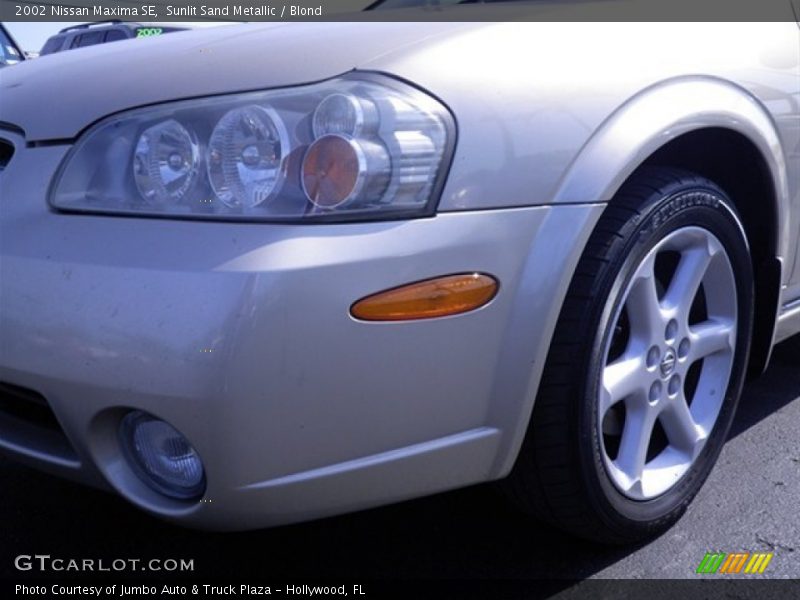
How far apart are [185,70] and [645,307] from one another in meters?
1.12

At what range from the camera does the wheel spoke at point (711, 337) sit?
2.28 meters

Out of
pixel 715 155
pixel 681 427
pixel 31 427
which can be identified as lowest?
pixel 681 427

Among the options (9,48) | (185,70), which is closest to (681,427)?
(185,70)

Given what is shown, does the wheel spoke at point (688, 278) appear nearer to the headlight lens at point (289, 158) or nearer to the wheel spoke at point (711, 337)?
the wheel spoke at point (711, 337)

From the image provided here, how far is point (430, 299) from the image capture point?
1.65m

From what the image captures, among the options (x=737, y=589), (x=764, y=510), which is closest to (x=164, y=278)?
(x=737, y=589)

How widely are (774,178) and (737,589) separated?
3.29 feet

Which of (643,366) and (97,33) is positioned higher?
(643,366)

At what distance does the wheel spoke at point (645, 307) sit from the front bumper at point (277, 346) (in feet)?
1.05

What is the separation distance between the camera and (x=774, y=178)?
2336 mm

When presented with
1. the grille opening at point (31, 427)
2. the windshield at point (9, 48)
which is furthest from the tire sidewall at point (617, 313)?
the windshield at point (9, 48)

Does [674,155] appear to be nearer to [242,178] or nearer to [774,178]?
[774,178]

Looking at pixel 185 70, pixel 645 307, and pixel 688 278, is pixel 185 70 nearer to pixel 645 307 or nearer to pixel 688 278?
pixel 645 307

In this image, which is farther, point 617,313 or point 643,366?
point 643,366
